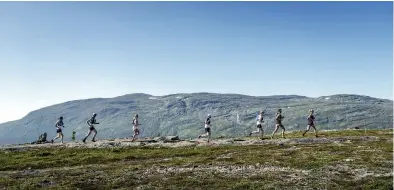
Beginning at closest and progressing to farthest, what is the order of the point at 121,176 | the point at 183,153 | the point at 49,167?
the point at 121,176, the point at 49,167, the point at 183,153

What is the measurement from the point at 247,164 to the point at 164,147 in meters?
18.3

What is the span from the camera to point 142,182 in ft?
87.8

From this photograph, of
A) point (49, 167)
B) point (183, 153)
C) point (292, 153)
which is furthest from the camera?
point (183, 153)

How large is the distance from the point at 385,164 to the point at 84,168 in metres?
23.4

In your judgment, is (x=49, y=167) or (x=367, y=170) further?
(x=49, y=167)

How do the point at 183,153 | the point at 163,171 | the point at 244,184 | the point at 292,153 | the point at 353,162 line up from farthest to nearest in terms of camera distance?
the point at 183,153 < the point at 292,153 < the point at 353,162 < the point at 163,171 < the point at 244,184

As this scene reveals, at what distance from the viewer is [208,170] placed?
100 feet

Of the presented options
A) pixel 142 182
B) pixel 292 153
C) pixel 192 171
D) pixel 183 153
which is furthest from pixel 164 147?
→ pixel 142 182

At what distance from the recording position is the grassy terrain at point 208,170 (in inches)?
1022

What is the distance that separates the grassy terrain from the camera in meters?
26.0

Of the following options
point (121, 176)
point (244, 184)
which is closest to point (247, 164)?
point (244, 184)

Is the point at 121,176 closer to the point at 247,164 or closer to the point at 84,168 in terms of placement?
the point at 84,168

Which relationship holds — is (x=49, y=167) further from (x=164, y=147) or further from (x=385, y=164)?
(x=385, y=164)

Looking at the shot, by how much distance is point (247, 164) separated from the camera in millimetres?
33062
